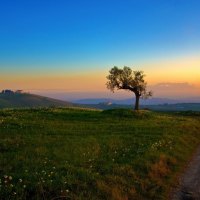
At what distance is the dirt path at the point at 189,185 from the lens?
51.7 ft

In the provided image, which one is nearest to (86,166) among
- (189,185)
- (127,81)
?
(189,185)

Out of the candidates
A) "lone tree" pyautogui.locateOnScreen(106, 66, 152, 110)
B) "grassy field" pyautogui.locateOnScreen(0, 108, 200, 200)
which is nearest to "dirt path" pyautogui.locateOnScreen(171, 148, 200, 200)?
"grassy field" pyautogui.locateOnScreen(0, 108, 200, 200)

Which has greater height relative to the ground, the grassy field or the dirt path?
the grassy field

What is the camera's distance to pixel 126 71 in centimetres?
8162

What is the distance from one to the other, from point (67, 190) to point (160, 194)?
4348 millimetres

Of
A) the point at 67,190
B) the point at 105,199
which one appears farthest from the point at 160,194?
the point at 67,190

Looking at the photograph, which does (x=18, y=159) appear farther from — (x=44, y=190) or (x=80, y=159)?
(x=44, y=190)

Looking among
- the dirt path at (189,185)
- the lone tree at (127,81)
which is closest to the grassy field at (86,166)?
the dirt path at (189,185)

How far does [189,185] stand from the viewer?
17547mm

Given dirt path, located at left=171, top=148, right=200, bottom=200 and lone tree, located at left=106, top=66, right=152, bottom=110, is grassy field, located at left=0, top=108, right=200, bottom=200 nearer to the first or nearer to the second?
dirt path, located at left=171, top=148, right=200, bottom=200

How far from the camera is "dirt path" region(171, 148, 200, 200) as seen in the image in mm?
15756

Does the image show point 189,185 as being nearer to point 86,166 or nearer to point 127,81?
point 86,166

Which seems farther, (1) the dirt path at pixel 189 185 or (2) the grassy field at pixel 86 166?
(1) the dirt path at pixel 189 185

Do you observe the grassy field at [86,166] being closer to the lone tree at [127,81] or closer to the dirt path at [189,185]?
the dirt path at [189,185]
